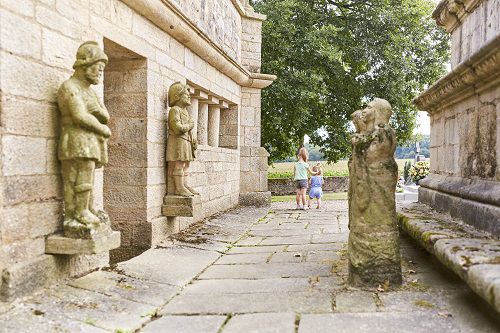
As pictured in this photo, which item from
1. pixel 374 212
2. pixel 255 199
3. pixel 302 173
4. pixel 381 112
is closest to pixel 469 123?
pixel 381 112

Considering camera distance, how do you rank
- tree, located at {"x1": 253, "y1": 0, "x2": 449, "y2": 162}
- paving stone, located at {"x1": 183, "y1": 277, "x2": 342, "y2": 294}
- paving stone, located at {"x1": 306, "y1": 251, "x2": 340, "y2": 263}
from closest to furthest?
paving stone, located at {"x1": 183, "y1": 277, "x2": 342, "y2": 294}, paving stone, located at {"x1": 306, "y1": 251, "x2": 340, "y2": 263}, tree, located at {"x1": 253, "y1": 0, "x2": 449, "y2": 162}

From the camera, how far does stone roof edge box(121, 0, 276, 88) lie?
560 cm

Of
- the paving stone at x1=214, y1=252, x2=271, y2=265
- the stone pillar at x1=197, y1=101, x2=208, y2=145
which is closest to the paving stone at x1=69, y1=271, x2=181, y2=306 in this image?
the paving stone at x1=214, y1=252, x2=271, y2=265

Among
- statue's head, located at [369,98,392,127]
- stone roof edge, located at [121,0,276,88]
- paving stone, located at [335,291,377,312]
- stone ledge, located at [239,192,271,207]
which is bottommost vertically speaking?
paving stone, located at [335,291,377,312]

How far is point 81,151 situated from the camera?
3668 mm

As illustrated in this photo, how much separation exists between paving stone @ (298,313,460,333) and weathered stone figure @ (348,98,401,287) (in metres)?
0.62

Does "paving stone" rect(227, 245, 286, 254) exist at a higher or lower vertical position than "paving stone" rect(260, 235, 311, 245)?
lower

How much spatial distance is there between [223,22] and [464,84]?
18.8 feet

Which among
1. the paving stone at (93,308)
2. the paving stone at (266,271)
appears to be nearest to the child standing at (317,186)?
the paving stone at (266,271)

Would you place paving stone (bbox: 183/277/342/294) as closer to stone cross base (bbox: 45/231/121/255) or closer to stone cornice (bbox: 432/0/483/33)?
stone cross base (bbox: 45/231/121/255)

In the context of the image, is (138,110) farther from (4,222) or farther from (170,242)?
(4,222)

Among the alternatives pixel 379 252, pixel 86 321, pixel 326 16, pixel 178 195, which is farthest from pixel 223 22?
pixel 326 16

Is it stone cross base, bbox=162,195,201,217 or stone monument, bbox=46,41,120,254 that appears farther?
stone cross base, bbox=162,195,201,217

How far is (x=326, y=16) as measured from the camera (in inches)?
674
